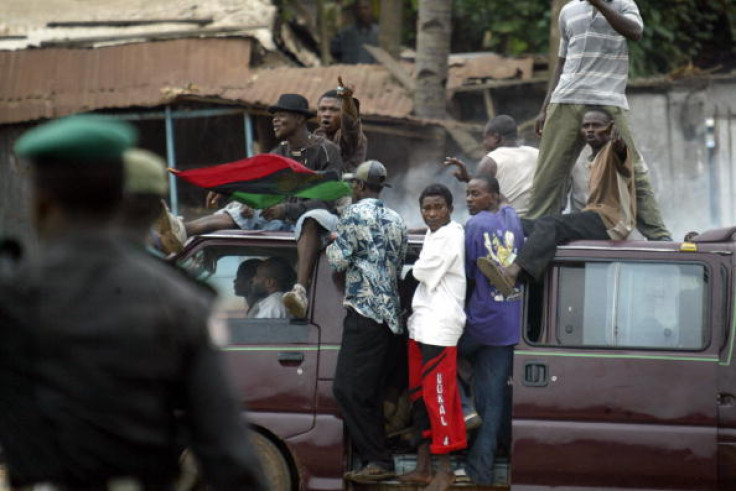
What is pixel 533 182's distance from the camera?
25.5 ft

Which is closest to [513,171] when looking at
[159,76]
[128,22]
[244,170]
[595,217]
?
[595,217]

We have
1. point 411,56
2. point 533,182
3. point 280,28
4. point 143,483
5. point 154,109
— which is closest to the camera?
point 143,483

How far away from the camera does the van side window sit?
629 centimetres

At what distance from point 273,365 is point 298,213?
113cm

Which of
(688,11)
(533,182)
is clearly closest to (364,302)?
(533,182)

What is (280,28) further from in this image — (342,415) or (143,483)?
(143,483)

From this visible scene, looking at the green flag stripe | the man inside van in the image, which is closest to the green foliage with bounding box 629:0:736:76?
the green flag stripe

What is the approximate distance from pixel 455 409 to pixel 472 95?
8.89 meters

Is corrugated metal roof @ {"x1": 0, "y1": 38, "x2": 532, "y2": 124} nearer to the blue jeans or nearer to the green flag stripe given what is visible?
the green flag stripe

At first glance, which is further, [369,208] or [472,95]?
[472,95]

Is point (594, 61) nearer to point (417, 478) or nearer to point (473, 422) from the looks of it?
point (473, 422)

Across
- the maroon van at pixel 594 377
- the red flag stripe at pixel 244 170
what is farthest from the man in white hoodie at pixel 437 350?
the red flag stripe at pixel 244 170

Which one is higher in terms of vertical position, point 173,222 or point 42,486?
point 173,222

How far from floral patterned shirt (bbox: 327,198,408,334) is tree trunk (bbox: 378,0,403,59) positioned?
10030 mm
